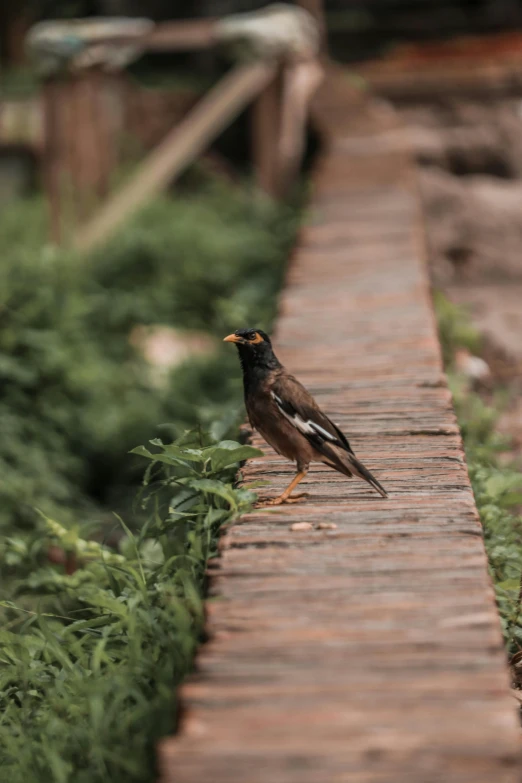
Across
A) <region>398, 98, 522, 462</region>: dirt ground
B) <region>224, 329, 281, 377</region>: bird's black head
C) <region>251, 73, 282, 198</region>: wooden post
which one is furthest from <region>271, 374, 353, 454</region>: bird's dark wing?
<region>251, 73, 282, 198</region>: wooden post

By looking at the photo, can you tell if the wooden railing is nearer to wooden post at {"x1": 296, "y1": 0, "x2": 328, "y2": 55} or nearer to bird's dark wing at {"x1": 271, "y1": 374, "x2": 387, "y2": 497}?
wooden post at {"x1": 296, "y1": 0, "x2": 328, "y2": 55}

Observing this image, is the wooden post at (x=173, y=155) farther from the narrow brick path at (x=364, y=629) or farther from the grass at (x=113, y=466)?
the narrow brick path at (x=364, y=629)

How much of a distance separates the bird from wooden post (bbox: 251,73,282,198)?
678cm

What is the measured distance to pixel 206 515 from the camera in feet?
11.1

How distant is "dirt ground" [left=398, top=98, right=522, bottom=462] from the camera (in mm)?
7477

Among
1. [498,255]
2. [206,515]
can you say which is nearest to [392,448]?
[206,515]

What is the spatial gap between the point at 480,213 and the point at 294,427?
6.38 m

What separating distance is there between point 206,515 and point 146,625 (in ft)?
1.31

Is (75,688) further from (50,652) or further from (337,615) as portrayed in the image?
(337,615)

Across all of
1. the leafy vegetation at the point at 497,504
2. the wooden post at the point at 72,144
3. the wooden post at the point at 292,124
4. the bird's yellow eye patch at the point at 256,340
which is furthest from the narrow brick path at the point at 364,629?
the wooden post at the point at 292,124

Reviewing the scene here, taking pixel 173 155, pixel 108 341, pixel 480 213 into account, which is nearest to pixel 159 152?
pixel 173 155

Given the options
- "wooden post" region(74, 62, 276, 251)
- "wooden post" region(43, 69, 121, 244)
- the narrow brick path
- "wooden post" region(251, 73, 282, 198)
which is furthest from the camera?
"wooden post" region(251, 73, 282, 198)

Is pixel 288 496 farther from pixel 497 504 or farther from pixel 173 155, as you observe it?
pixel 173 155

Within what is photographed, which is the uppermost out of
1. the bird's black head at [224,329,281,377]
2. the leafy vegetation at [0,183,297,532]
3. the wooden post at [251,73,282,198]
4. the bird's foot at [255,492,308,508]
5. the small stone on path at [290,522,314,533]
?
the bird's black head at [224,329,281,377]
